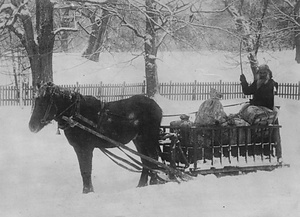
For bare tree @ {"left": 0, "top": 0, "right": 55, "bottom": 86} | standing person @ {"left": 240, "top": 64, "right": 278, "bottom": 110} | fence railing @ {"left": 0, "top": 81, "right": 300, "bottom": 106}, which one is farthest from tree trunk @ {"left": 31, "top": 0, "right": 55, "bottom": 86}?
fence railing @ {"left": 0, "top": 81, "right": 300, "bottom": 106}

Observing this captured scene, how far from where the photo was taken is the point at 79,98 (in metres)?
7.46

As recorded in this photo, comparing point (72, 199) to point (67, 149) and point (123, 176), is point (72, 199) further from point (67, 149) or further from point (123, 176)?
point (67, 149)

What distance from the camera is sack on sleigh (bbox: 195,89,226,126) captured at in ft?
26.8

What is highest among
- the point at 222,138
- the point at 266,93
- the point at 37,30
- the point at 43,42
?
the point at 37,30

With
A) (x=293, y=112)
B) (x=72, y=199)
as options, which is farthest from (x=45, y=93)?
(x=293, y=112)

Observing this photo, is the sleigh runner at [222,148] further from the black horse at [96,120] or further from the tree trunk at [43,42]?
the tree trunk at [43,42]

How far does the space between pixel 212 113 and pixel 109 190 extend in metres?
2.25

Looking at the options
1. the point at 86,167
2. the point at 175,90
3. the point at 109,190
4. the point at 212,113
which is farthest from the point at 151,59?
the point at 86,167

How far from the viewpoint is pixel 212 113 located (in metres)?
8.17

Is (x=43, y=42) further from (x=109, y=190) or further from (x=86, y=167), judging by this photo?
(x=86, y=167)

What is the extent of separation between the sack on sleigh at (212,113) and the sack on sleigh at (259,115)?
2.02 ft

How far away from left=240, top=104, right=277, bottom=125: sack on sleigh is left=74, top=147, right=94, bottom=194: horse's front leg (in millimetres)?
3042

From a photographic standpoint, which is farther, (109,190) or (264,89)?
(264,89)

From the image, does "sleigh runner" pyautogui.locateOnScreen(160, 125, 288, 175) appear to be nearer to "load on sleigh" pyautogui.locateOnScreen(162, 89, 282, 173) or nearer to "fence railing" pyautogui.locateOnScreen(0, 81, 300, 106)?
"load on sleigh" pyautogui.locateOnScreen(162, 89, 282, 173)
